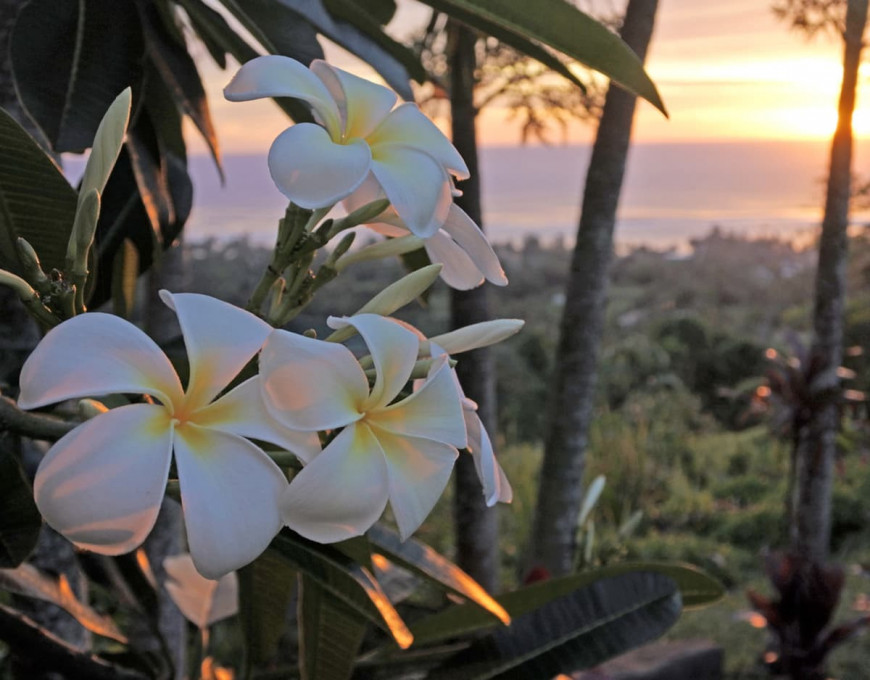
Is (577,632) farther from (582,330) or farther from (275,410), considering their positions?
(582,330)

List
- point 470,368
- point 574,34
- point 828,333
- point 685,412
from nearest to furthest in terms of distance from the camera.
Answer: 1. point 574,34
2. point 470,368
3. point 828,333
4. point 685,412

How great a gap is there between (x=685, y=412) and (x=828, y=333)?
282 centimetres

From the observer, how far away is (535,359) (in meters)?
6.59

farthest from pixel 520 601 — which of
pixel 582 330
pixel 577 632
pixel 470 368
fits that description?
pixel 582 330

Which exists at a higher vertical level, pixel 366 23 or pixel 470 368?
pixel 366 23

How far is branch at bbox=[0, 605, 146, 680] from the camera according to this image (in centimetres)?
56

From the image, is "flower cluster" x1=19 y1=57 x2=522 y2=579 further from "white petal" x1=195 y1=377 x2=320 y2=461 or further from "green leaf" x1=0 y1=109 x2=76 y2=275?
"green leaf" x1=0 y1=109 x2=76 y2=275

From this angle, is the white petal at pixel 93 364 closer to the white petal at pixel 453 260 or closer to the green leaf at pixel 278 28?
the white petal at pixel 453 260

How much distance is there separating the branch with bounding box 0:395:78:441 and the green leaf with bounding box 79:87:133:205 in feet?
0.31

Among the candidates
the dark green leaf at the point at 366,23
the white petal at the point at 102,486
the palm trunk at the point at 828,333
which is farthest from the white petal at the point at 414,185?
the palm trunk at the point at 828,333

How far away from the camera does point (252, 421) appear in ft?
0.85

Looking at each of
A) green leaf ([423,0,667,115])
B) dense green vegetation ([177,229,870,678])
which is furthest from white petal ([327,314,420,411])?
dense green vegetation ([177,229,870,678])

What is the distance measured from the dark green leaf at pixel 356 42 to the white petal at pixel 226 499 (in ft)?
1.24

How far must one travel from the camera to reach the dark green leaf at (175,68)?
2.11 ft
